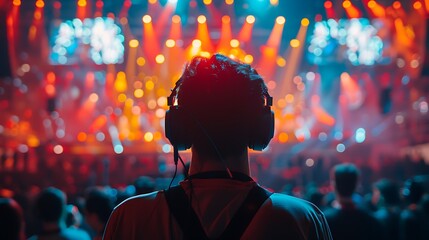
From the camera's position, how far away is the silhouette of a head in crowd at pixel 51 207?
11.0ft

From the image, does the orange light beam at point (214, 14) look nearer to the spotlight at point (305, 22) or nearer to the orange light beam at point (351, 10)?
the spotlight at point (305, 22)

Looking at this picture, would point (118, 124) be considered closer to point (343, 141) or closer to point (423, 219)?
point (343, 141)

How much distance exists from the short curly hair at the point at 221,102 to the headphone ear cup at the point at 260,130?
16mm

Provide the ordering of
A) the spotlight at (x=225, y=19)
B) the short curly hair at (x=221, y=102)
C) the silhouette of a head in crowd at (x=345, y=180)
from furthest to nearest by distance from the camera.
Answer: the spotlight at (x=225, y=19)
the silhouette of a head in crowd at (x=345, y=180)
the short curly hair at (x=221, y=102)

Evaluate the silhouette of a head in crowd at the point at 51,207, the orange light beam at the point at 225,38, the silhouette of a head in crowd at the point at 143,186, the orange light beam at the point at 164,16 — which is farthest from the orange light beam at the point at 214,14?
the silhouette of a head in crowd at the point at 51,207

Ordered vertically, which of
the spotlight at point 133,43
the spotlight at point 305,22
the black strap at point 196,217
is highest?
the spotlight at point 305,22

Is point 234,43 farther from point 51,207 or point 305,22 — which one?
point 51,207

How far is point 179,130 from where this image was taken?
1.50 m

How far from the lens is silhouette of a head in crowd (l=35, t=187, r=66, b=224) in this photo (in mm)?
3354

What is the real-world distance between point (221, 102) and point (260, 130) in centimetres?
14

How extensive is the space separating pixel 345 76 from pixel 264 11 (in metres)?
7.79

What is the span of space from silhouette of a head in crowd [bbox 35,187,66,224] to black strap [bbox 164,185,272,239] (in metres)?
2.19

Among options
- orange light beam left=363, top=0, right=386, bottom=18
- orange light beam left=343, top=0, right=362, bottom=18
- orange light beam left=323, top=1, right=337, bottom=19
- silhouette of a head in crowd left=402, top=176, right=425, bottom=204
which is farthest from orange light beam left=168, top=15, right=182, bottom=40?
silhouette of a head in crowd left=402, top=176, right=425, bottom=204

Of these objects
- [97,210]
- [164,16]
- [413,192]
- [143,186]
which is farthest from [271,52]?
[97,210]
